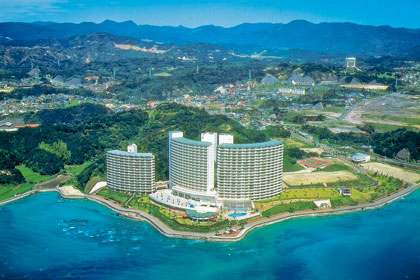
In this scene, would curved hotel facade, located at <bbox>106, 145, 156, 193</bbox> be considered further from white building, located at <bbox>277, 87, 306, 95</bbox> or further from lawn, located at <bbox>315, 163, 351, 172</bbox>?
white building, located at <bbox>277, 87, 306, 95</bbox>

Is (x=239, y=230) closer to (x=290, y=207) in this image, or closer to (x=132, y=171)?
(x=290, y=207)

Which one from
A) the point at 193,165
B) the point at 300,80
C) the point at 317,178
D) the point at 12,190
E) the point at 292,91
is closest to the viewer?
the point at 193,165

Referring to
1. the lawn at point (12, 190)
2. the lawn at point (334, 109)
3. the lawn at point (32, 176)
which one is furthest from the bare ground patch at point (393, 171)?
the lawn at point (12, 190)

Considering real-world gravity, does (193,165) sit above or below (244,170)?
above

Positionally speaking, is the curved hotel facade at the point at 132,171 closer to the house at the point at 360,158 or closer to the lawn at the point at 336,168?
the lawn at the point at 336,168

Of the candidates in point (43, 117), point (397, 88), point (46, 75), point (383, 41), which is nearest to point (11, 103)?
point (43, 117)

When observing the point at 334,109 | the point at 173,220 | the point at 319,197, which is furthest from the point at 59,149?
the point at 334,109
